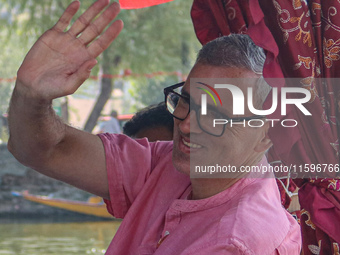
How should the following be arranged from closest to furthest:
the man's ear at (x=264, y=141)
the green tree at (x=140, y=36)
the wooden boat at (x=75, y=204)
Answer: the man's ear at (x=264, y=141) → the wooden boat at (x=75, y=204) → the green tree at (x=140, y=36)

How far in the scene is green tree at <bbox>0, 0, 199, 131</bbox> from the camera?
39.9 ft

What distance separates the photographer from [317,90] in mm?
1964

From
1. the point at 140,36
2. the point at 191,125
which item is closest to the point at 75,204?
the point at 140,36

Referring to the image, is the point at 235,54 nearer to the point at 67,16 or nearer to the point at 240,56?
the point at 240,56

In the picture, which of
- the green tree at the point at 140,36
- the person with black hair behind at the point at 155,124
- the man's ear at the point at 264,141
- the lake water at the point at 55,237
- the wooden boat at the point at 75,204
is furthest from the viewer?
the green tree at the point at 140,36

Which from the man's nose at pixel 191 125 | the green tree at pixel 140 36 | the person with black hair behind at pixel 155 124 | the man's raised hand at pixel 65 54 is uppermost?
the man's raised hand at pixel 65 54

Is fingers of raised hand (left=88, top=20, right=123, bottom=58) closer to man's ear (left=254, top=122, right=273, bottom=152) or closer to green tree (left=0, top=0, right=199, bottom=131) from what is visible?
man's ear (left=254, top=122, right=273, bottom=152)

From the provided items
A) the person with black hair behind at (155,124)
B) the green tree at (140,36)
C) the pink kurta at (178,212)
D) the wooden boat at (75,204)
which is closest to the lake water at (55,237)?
the wooden boat at (75,204)

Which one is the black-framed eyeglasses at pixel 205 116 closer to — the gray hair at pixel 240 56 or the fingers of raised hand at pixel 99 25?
the gray hair at pixel 240 56

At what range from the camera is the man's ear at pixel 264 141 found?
1765mm

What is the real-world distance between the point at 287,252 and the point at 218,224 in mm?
196

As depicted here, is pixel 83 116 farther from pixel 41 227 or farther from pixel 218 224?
pixel 218 224

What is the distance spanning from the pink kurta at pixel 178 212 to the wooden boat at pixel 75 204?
366 inches

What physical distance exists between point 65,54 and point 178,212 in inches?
21.5
